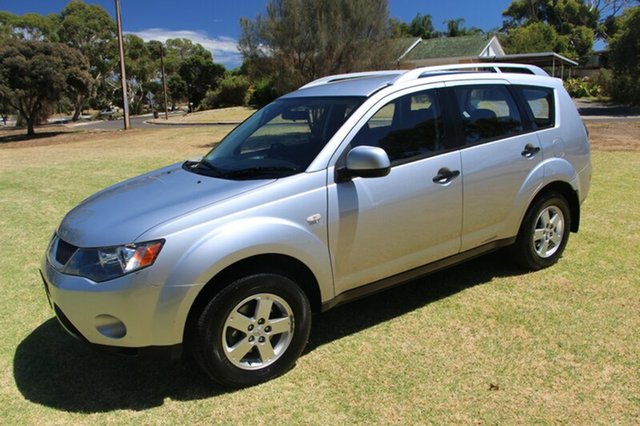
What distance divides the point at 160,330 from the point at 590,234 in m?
5.01

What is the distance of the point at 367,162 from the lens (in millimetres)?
3238

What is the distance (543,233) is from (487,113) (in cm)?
128

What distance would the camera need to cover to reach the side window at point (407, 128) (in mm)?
3660

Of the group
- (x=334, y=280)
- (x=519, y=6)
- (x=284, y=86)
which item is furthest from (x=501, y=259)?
(x=519, y=6)

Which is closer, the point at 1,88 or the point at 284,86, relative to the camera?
the point at 284,86

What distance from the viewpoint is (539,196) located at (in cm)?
462

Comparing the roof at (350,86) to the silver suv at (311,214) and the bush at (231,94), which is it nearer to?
the silver suv at (311,214)

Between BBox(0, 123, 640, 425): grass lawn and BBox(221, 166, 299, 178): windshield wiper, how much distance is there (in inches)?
49.2

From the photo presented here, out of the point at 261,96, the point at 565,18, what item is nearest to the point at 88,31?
the point at 261,96

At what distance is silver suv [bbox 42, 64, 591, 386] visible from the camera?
289 cm

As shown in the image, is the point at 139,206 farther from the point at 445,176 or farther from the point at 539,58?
the point at 539,58

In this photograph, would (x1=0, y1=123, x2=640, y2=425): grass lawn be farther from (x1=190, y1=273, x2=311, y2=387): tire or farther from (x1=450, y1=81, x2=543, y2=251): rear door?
(x1=450, y1=81, x2=543, y2=251): rear door

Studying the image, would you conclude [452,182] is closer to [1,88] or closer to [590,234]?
[590,234]

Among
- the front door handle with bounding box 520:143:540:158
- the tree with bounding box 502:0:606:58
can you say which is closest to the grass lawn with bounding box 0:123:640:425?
the front door handle with bounding box 520:143:540:158
